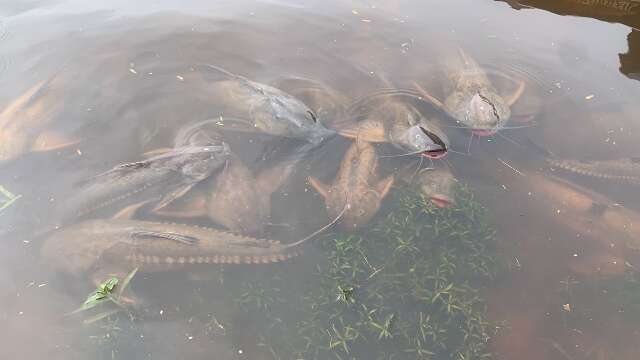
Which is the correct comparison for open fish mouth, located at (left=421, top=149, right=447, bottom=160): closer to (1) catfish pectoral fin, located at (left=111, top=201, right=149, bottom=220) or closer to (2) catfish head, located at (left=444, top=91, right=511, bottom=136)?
(2) catfish head, located at (left=444, top=91, right=511, bottom=136)

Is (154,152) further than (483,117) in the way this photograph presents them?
No

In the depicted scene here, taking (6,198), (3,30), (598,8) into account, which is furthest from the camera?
(598,8)

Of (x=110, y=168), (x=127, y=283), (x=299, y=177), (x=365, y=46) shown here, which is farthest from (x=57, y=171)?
(x=365, y=46)

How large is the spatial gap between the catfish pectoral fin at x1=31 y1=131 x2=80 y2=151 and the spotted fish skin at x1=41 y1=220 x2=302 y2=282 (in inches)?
52.7

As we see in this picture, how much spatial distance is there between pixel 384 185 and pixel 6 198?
387 cm

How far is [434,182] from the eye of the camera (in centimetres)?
477

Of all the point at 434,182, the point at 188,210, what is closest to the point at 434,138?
the point at 434,182

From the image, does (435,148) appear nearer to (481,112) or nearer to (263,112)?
A: (481,112)

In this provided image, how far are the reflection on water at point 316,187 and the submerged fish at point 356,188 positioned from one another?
0.02 meters

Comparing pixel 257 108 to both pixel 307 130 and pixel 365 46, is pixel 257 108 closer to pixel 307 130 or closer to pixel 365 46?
pixel 307 130

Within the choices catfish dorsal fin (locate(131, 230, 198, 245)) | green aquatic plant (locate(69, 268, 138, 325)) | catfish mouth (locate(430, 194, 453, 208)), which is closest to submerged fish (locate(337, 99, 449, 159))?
catfish mouth (locate(430, 194, 453, 208))

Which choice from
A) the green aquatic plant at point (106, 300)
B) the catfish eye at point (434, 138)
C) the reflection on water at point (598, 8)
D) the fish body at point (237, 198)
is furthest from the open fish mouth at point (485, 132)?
the green aquatic plant at point (106, 300)

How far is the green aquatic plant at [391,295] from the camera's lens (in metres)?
3.70

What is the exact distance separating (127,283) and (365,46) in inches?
188
